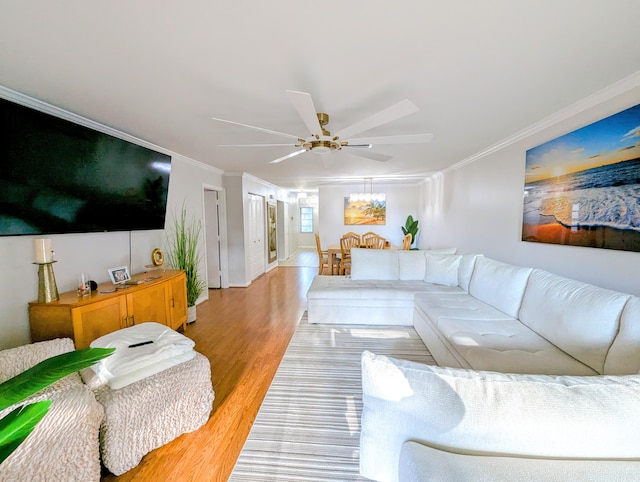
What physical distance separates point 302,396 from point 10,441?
69.2 inches

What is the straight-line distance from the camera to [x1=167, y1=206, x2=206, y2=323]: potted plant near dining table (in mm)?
3604

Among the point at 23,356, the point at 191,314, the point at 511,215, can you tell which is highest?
the point at 511,215

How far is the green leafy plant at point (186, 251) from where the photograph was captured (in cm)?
363

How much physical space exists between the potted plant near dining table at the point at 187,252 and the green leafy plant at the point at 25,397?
3.20 meters

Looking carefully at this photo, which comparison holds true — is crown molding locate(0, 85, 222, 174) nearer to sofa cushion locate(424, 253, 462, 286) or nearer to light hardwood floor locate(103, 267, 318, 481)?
light hardwood floor locate(103, 267, 318, 481)

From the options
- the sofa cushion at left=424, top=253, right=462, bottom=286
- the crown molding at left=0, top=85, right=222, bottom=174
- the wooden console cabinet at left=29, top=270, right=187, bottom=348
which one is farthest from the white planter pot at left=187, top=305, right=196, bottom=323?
the sofa cushion at left=424, top=253, right=462, bottom=286

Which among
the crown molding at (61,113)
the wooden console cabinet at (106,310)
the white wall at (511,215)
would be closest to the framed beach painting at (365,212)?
the white wall at (511,215)

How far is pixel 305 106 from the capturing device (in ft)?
5.40

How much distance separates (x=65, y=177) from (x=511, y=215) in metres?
4.61

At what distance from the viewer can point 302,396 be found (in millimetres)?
2041

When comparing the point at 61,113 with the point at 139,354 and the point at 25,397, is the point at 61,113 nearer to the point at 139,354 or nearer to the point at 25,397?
the point at 139,354

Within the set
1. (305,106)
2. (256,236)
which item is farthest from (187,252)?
(305,106)

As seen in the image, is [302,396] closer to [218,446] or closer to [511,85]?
[218,446]

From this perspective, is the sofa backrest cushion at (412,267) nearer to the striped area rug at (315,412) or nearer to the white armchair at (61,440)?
the striped area rug at (315,412)
